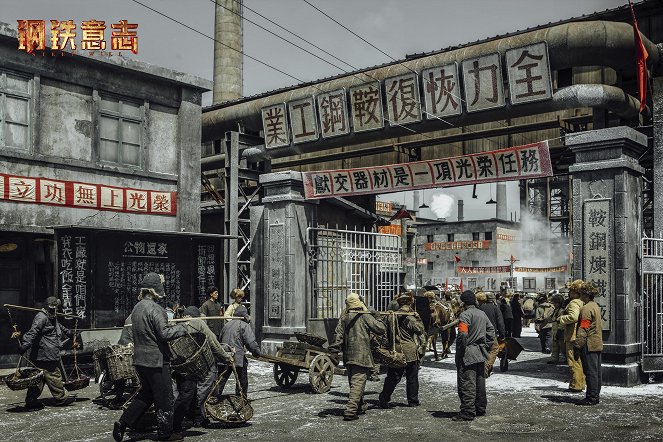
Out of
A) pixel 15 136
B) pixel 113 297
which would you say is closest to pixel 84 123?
pixel 15 136

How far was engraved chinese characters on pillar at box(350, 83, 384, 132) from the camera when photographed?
16.6 meters

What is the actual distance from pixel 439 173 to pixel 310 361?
17.0 feet

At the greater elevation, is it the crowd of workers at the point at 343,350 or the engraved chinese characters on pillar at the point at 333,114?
the engraved chinese characters on pillar at the point at 333,114

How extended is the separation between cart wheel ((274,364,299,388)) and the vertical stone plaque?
3842mm

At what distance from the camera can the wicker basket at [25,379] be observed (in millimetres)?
10625

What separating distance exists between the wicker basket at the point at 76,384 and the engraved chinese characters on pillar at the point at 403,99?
8889mm

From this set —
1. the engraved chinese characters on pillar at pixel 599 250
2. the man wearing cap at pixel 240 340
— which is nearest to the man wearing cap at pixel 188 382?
the man wearing cap at pixel 240 340

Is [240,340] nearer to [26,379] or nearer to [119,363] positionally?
[119,363]

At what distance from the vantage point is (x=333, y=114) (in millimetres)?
17312

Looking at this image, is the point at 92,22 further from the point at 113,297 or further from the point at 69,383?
the point at 69,383

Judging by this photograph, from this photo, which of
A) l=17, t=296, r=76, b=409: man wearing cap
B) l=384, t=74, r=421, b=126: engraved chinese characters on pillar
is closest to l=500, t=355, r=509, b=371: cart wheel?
l=384, t=74, r=421, b=126: engraved chinese characters on pillar

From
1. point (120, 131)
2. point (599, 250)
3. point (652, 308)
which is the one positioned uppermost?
point (120, 131)

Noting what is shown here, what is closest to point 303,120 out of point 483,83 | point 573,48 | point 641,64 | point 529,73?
point 483,83

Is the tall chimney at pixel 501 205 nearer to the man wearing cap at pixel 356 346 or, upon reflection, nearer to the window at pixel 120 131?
the window at pixel 120 131
